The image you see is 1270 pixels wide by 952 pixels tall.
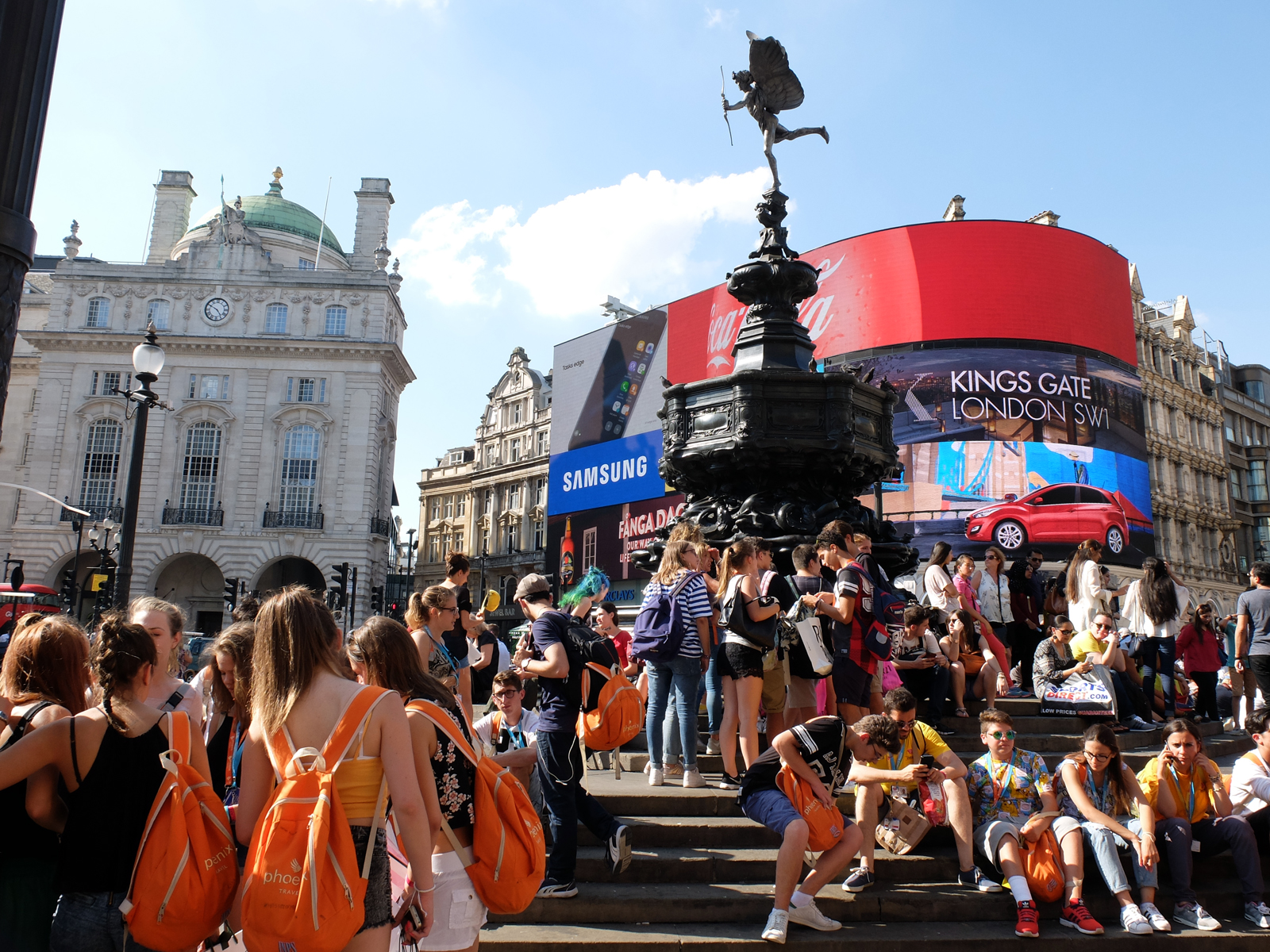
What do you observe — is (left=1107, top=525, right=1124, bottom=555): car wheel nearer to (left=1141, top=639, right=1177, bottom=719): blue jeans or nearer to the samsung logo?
the samsung logo

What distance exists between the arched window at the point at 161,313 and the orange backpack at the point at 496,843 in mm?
51399

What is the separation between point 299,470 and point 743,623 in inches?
1766

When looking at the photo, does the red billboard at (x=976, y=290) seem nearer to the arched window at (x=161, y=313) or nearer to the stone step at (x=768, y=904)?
the stone step at (x=768, y=904)

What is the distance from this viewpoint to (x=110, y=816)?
9.91 feet

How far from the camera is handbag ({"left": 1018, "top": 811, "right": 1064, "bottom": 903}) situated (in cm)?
505

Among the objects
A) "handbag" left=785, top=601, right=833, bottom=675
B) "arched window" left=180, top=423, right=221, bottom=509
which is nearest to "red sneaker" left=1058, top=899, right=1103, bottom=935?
"handbag" left=785, top=601, right=833, bottom=675

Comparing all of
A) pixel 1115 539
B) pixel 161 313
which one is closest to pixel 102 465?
pixel 161 313

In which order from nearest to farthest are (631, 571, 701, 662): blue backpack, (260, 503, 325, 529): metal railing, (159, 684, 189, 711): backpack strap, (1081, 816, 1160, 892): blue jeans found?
1. (159, 684, 189, 711): backpack strap
2. (1081, 816, 1160, 892): blue jeans
3. (631, 571, 701, 662): blue backpack
4. (260, 503, 325, 529): metal railing

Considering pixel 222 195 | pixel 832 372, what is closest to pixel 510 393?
pixel 222 195

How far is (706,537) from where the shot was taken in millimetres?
8688

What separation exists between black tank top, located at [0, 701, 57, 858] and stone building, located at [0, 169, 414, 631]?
43.8 metres

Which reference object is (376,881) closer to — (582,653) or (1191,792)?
(582,653)

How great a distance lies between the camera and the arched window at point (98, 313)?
1892 inches

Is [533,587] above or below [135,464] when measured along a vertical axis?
below
